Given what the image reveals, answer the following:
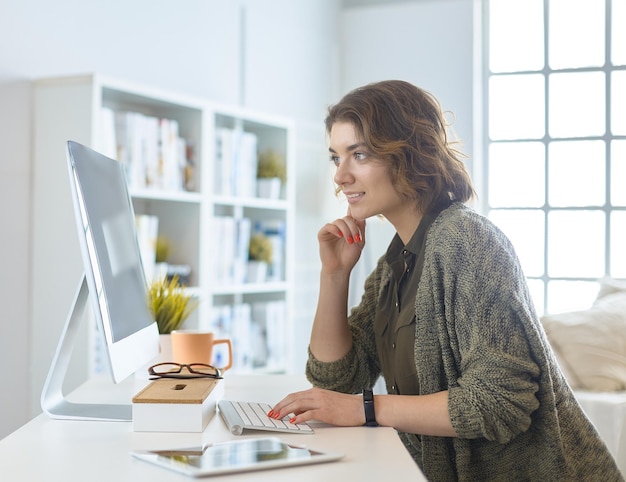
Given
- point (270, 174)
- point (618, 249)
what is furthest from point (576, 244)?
point (270, 174)

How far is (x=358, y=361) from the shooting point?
1.78 meters

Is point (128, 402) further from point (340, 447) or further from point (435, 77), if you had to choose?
point (435, 77)

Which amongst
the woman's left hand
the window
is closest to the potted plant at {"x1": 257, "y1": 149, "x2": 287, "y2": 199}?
the window

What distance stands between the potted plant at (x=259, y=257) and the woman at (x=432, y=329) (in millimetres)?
1813

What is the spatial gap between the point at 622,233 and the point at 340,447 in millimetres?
3734

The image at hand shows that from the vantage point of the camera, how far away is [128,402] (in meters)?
1.57

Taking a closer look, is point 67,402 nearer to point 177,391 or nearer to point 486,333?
point 177,391

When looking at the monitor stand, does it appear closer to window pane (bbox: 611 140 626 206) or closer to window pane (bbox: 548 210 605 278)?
window pane (bbox: 548 210 605 278)

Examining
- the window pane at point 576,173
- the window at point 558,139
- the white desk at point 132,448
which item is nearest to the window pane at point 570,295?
the window at point 558,139

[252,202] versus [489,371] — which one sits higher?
[252,202]

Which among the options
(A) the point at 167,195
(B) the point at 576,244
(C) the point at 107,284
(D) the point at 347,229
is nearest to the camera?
(C) the point at 107,284

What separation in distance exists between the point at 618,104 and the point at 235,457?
4097 mm

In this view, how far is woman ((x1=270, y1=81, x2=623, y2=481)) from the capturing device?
1.34 metres

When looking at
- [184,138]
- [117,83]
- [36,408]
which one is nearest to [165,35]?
[184,138]
